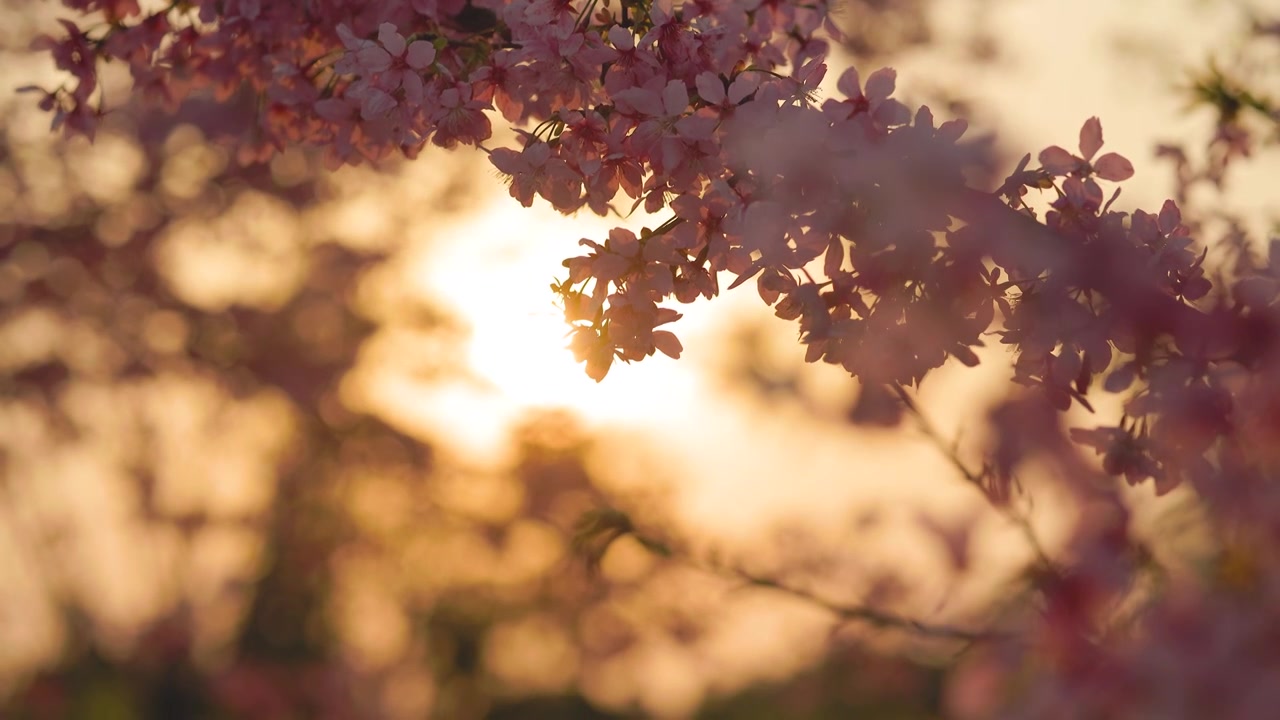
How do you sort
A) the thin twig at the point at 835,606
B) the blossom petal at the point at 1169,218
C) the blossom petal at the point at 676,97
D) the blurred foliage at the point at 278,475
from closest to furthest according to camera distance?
the blossom petal at the point at 676,97
the blossom petal at the point at 1169,218
the thin twig at the point at 835,606
the blurred foliage at the point at 278,475

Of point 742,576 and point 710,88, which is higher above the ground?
point 710,88

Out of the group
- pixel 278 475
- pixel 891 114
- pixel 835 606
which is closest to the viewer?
pixel 891 114

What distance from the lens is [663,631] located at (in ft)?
29.6

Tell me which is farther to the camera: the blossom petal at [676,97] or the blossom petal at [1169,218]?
the blossom petal at [1169,218]

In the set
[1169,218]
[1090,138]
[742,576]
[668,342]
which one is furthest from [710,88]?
[742,576]

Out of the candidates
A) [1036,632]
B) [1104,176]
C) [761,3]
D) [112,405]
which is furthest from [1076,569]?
[112,405]

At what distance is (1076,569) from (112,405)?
8.49 m

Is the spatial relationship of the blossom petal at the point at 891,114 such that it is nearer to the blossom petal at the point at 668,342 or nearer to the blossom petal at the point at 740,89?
the blossom petal at the point at 740,89

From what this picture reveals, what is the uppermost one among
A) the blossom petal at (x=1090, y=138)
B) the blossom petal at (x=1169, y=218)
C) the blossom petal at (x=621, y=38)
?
the blossom petal at (x=1090, y=138)

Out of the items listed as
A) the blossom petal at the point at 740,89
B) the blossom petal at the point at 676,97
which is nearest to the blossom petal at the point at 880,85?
the blossom petal at the point at 740,89

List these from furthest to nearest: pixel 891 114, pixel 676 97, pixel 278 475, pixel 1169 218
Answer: pixel 278 475 → pixel 1169 218 → pixel 676 97 → pixel 891 114

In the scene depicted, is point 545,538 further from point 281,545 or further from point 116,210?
point 116,210

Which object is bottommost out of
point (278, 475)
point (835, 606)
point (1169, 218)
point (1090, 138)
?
point (835, 606)

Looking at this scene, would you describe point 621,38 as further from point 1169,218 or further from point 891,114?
point 1169,218
